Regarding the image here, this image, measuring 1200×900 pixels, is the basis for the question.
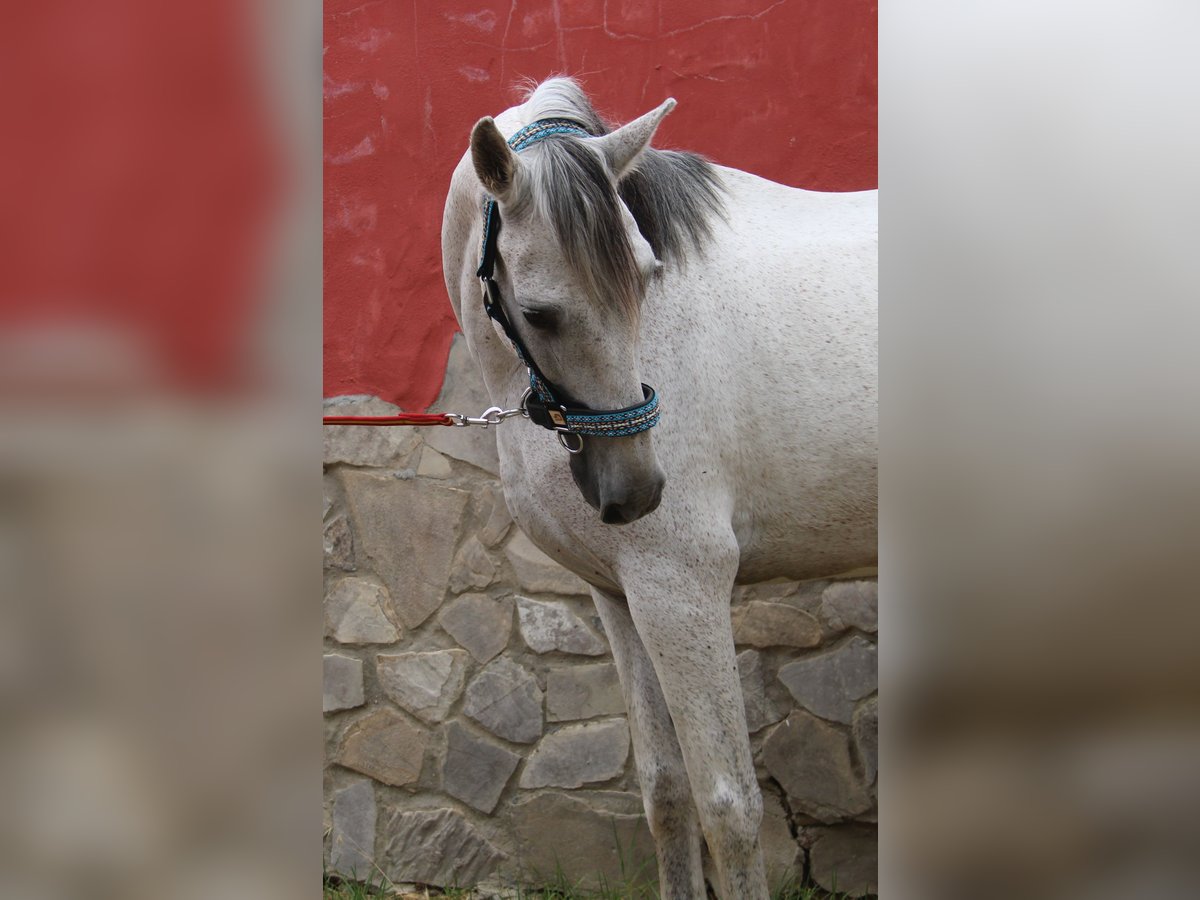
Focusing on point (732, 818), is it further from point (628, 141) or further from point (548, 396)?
point (628, 141)

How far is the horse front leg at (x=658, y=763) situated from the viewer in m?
1.84

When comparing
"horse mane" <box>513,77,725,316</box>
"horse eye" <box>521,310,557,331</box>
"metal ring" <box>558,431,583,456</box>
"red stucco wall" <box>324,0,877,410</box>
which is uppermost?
"red stucco wall" <box>324,0,877,410</box>

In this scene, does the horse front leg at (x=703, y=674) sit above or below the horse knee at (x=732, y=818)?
above

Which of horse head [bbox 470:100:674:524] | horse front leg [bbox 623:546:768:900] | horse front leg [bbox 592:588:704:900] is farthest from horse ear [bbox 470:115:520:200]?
horse front leg [bbox 592:588:704:900]

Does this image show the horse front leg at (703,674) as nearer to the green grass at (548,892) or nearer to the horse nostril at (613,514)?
the horse nostril at (613,514)

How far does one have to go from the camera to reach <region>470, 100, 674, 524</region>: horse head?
4.56 ft

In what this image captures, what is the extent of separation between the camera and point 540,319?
1.42m

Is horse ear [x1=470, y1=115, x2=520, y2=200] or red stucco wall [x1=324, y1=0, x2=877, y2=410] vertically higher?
red stucco wall [x1=324, y1=0, x2=877, y2=410]
